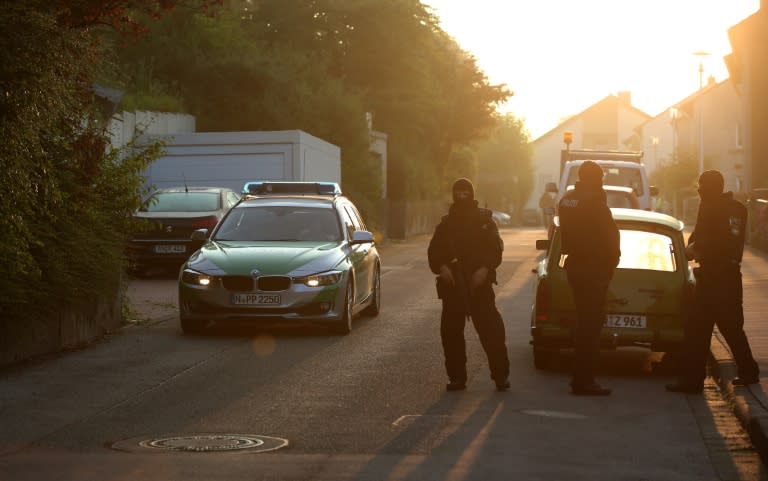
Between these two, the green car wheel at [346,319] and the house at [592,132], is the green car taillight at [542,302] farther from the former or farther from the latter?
the house at [592,132]

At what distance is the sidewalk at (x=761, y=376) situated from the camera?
9016mm

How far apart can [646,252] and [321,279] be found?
3.90 m

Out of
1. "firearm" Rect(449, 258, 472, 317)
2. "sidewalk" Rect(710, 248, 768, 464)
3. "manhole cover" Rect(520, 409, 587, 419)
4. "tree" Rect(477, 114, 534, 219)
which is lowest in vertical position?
"manhole cover" Rect(520, 409, 587, 419)

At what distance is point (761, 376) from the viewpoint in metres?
11.6

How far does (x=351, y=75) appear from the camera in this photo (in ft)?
179

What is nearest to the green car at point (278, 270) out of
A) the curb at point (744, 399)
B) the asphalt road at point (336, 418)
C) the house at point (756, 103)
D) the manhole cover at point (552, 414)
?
the asphalt road at point (336, 418)

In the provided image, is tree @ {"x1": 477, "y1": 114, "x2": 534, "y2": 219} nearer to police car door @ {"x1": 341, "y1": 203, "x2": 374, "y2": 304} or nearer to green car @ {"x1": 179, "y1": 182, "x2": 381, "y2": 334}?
police car door @ {"x1": 341, "y1": 203, "x2": 374, "y2": 304}

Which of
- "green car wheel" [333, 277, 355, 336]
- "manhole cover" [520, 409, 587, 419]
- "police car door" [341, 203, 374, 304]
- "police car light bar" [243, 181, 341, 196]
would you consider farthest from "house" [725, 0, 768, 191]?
"manhole cover" [520, 409, 587, 419]

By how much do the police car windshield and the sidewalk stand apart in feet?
15.4

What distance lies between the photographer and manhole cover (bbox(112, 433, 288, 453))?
28.1ft

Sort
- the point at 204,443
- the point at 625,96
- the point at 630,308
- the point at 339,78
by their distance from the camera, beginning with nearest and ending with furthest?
the point at 204,443 < the point at 630,308 < the point at 339,78 < the point at 625,96

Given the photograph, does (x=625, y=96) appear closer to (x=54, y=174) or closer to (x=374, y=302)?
(x=374, y=302)

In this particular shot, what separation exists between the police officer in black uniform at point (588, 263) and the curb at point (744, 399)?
3.37 feet

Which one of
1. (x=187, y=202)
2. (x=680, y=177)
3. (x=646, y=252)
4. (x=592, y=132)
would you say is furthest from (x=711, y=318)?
(x=592, y=132)
